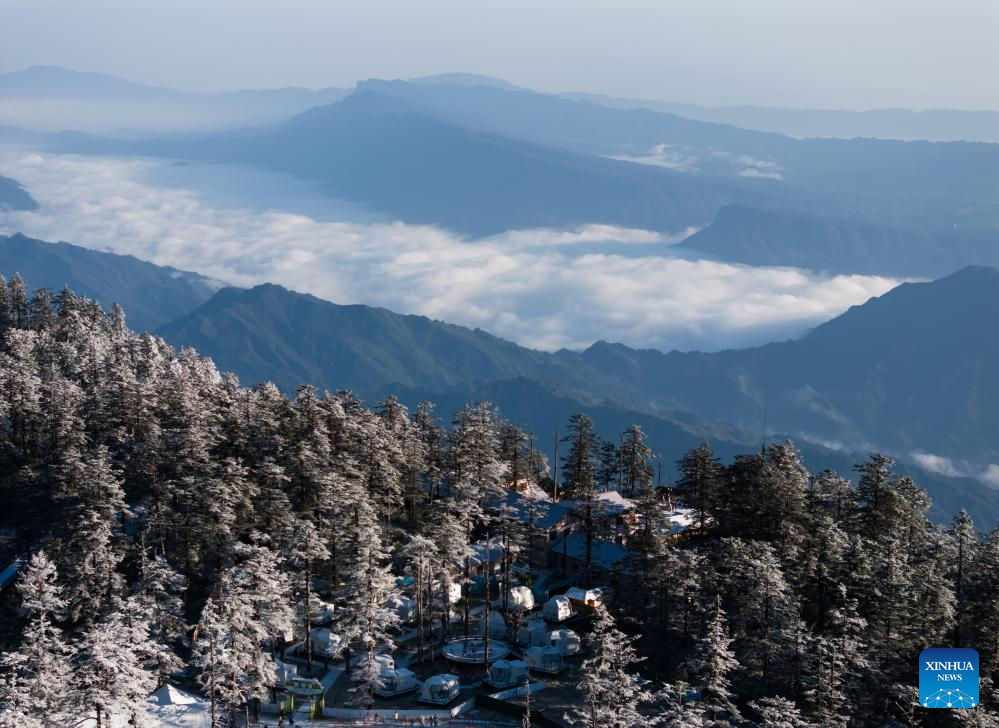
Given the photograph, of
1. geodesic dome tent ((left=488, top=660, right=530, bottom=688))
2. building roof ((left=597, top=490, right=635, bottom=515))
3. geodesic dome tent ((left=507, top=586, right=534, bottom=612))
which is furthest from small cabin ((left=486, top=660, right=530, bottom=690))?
building roof ((left=597, top=490, right=635, bottom=515))

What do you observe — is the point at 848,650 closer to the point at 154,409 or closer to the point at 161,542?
the point at 161,542

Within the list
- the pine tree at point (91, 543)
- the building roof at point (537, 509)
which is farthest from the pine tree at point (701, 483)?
the pine tree at point (91, 543)

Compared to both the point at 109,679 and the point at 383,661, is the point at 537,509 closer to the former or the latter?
the point at 383,661

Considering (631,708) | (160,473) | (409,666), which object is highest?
(160,473)

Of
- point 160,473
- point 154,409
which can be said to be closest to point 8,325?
point 154,409

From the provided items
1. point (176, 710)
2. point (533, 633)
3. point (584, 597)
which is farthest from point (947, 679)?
point (176, 710)

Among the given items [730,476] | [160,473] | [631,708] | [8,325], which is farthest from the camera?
[8,325]
